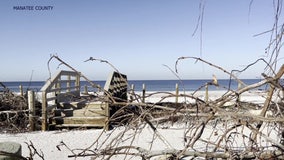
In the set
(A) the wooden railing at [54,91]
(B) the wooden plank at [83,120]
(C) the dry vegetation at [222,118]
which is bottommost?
(B) the wooden plank at [83,120]

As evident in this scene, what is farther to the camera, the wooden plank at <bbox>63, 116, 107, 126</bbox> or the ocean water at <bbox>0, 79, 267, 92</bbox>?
the wooden plank at <bbox>63, 116, 107, 126</bbox>

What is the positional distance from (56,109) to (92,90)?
33.3 ft

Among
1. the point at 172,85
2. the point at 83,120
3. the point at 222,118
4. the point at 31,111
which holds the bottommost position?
the point at 172,85

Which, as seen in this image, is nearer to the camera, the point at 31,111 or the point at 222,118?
the point at 222,118

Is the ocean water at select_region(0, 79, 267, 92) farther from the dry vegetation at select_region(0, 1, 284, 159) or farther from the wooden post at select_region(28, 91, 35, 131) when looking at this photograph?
the wooden post at select_region(28, 91, 35, 131)

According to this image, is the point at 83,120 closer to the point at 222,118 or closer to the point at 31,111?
the point at 31,111

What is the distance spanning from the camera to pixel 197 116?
1.00m

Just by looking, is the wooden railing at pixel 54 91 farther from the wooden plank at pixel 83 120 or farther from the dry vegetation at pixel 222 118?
the dry vegetation at pixel 222 118

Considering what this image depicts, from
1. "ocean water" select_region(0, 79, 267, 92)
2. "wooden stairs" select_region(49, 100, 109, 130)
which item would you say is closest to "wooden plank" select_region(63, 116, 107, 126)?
"wooden stairs" select_region(49, 100, 109, 130)

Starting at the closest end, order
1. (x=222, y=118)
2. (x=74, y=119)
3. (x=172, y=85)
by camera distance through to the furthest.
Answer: (x=222, y=118)
(x=74, y=119)
(x=172, y=85)

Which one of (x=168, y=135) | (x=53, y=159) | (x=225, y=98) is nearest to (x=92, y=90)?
(x=225, y=98)

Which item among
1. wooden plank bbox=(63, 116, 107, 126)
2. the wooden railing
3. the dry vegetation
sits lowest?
wooden plank bbox=(63, 116, 107, 126)

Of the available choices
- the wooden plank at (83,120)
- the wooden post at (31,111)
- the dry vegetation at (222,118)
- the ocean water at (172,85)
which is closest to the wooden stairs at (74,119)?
the wooden plank at (83,120)

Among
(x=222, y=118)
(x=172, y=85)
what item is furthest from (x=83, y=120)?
(x=172, y=85)
